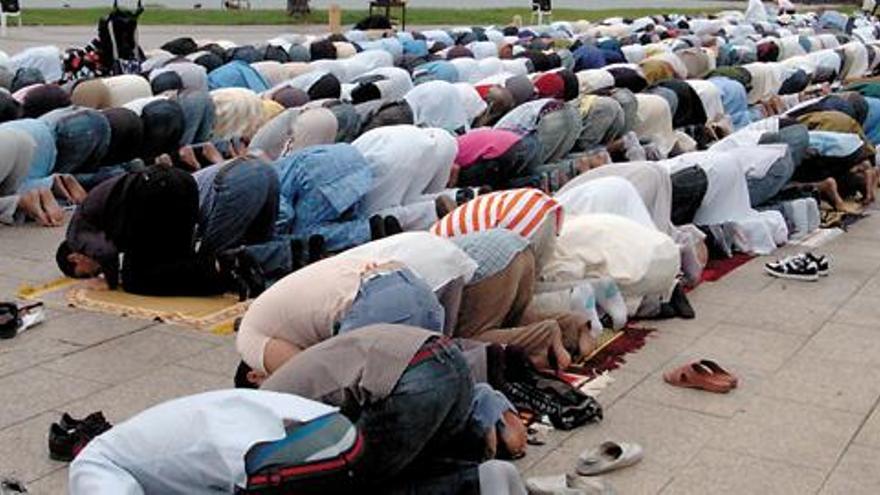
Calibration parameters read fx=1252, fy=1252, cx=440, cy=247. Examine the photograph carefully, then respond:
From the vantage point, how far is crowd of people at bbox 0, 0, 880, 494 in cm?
348

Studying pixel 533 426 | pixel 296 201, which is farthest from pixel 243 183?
pixel 533 426

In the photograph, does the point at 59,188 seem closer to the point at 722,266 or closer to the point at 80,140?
the point at 80,140

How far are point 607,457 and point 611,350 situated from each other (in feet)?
4.35

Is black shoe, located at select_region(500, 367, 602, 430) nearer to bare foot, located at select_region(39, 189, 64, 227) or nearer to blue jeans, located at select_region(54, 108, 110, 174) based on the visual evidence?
bare foot, located at select_region(39, 189, 64, 227)

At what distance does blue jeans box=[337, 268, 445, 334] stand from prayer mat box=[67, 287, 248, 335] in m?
1.75

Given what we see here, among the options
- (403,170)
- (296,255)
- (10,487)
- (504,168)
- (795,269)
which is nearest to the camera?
(10,487)

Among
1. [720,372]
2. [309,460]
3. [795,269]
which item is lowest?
[795,269]

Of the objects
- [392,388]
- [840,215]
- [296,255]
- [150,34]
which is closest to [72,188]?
[296,255]

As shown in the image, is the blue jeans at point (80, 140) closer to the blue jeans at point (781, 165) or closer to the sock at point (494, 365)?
the blue jeans at point (781, 165)

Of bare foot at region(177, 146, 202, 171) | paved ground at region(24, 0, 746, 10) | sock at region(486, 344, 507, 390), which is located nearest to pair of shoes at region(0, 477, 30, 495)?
sock at region(486, 344, 507, 390)

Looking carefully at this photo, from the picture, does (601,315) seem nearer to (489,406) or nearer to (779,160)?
(489,406)

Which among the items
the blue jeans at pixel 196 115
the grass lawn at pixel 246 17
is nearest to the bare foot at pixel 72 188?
the blue jeans at pixel 196 115

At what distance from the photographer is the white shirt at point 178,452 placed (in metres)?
3.23

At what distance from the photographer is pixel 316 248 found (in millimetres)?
6879
